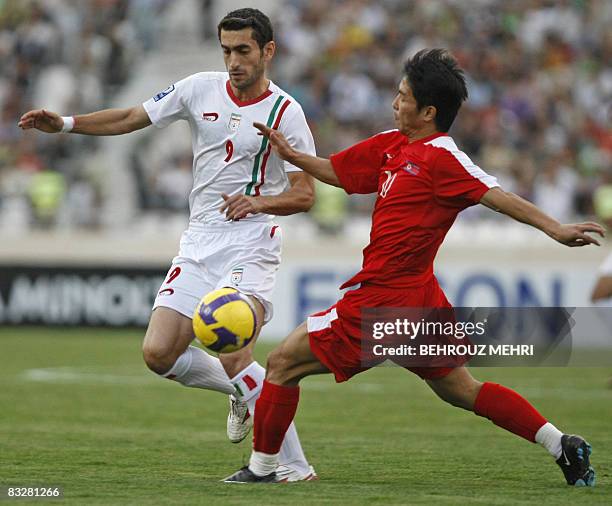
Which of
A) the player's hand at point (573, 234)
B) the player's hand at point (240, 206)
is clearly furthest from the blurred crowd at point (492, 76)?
the player's hand at point (573, 234)

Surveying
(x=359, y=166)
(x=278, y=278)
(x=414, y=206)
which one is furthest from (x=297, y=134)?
(x=278, y=278)

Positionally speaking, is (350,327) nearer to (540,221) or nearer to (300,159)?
(300,159)

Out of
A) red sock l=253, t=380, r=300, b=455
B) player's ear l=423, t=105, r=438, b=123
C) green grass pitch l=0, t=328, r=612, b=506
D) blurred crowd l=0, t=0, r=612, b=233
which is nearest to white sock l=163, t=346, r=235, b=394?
green grass pitch l=0, t=328, r=612, b=506

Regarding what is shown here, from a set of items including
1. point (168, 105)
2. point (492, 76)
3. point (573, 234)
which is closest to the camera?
point (573, 234)

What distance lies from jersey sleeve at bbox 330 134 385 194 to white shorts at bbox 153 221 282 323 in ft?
3.09

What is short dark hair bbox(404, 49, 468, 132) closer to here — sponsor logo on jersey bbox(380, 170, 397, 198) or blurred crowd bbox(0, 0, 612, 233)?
sponsor logo on jersey bbox(380, 170, 397, 198)

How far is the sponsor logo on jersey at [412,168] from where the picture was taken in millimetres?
6879

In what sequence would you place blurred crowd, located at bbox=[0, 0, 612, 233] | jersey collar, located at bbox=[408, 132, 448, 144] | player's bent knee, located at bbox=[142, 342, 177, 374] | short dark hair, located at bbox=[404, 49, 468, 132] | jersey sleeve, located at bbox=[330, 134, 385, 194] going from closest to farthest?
short dark hair, located at bbox=[404, 49, 468, 132] → jersey collar, located at bbox=[408, 132, 448, 144] → jersey sleeve, located at bbox=[330, 134, 385, 194] → player's bent knee, located at bbox=[142, 342, 177, 374] → blurred crowd, located at bbox=[0, 0, 612, 233]

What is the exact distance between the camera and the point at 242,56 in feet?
25.1

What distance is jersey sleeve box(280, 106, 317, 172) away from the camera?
764cm

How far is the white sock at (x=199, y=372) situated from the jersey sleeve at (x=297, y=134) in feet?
3.97

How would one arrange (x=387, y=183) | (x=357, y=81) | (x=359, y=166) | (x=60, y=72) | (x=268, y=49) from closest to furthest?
(x=387, y=183), (x=359, y=166), (x=268, y=49), (x=357, y=81), (x=60, y=72)

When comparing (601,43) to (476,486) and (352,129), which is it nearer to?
(352,129)

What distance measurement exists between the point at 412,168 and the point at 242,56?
1366mm
